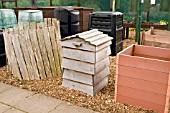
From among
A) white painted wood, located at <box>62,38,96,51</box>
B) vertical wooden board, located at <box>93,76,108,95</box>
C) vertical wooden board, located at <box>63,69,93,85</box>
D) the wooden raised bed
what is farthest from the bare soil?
the wooden raised bed

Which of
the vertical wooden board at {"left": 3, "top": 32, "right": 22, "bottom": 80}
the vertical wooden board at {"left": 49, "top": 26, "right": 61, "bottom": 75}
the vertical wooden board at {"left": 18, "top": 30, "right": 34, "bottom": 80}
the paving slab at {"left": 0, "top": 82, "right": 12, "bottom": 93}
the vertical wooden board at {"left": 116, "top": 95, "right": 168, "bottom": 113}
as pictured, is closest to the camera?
the vertical wooden board at {"left": 116, "top": 95, "right": 168, "bottom": 113}

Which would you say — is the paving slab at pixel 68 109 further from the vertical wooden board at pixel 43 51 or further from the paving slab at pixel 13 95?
the vertical wooden board at pixel 43 51

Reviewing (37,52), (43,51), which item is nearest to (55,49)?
(43,51)

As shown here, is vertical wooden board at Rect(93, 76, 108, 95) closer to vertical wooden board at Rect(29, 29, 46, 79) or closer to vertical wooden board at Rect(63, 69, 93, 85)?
vertical wooden board at Rect(63, 69, 93, 85)

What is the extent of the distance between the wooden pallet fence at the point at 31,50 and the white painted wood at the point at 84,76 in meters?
0.84

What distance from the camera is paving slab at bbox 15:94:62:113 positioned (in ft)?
12.4

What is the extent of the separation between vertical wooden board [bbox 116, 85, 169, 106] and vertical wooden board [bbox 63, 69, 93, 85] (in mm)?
657

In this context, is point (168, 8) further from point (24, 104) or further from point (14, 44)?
point (24, 104)

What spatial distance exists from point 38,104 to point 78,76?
1.00 m

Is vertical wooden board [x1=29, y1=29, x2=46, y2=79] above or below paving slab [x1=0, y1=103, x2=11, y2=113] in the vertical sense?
above

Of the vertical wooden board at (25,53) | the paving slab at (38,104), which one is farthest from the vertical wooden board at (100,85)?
the vertical wooden board at (25,53)

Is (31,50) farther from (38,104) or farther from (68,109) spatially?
(68,109)

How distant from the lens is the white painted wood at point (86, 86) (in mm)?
4246

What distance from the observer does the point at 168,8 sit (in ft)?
25.4
